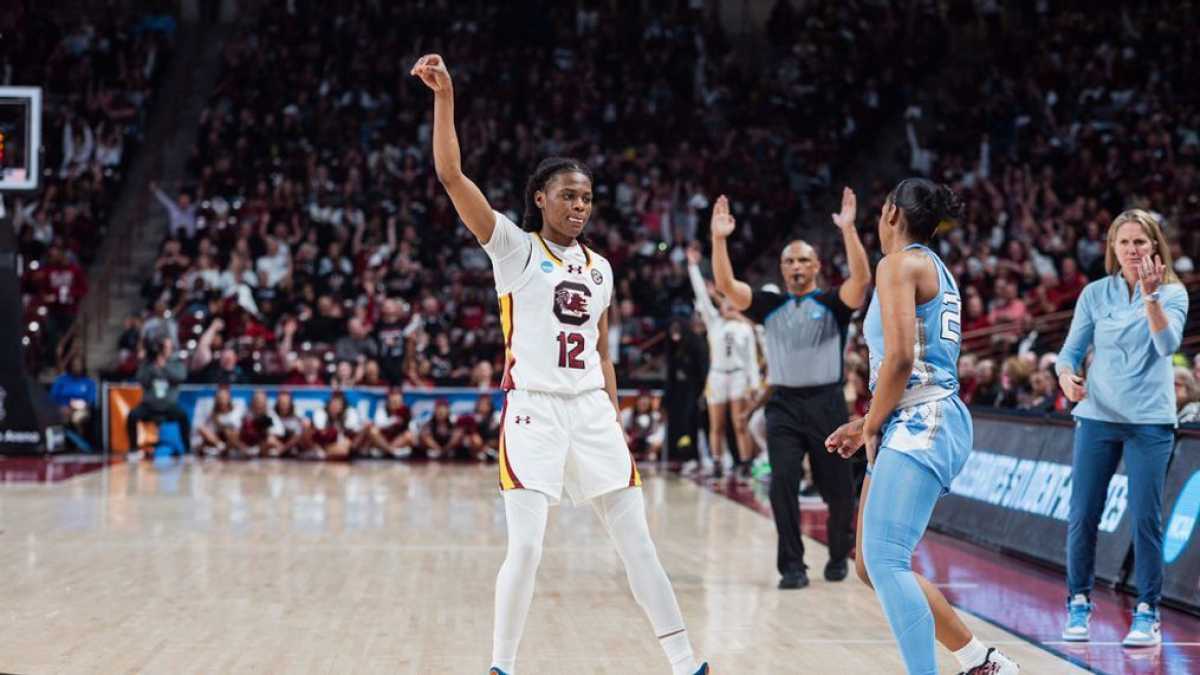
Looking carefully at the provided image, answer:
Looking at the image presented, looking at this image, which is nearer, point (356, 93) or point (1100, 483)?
point (1100, 483)

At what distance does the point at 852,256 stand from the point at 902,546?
2918mm

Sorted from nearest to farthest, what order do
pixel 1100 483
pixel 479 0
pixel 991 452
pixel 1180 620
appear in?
pixel 1100 483
pixel 1180 620
pixel 991 452
pixel 479 0

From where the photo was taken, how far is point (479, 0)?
27.6 metres

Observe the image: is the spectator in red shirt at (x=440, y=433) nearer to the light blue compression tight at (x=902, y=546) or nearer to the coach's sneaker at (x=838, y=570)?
the coach's sneaker at (x=838, y=570)

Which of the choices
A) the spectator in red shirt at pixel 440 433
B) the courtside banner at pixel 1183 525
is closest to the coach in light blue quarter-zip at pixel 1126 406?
the courtside banner at pixel 1183 525

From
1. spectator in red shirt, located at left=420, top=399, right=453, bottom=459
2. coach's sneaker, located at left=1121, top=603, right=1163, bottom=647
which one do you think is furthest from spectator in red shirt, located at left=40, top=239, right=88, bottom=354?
coach's sneaker, located at left=1121, top=603, right=1163, bottom=647

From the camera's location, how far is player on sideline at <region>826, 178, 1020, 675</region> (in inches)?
173

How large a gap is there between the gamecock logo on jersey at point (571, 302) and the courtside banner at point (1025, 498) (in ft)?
13.4

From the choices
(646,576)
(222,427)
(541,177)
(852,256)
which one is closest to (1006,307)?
(222,427)

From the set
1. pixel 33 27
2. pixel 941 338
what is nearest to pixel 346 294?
pixel 33 27

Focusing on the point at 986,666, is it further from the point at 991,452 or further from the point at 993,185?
the point at 993,185

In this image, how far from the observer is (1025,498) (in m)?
9.38

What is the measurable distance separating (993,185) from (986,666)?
17.7 metres

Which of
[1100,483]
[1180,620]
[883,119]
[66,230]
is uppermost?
[883,119]
